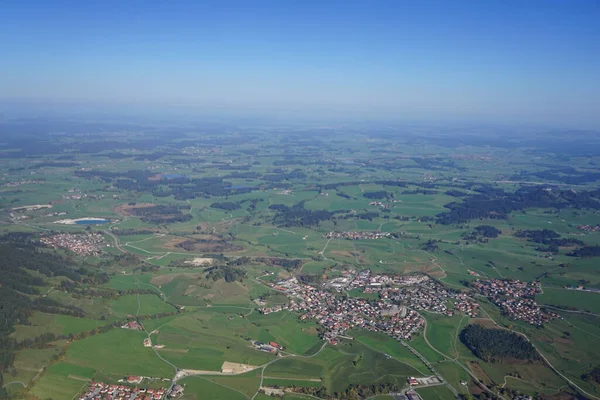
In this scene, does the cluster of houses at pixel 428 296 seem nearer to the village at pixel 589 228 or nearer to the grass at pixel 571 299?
the grass at pixel 571 299

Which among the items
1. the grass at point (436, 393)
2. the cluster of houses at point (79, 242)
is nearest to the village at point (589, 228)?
the grass at point (436, 393)

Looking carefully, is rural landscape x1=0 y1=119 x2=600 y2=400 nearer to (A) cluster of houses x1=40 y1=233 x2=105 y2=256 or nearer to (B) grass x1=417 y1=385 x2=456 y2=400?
(B) grass x1=417 y1=385 x2=456 y2=400

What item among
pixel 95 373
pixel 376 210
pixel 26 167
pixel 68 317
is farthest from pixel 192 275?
pixel 26 167

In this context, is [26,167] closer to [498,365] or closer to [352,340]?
[352,340]

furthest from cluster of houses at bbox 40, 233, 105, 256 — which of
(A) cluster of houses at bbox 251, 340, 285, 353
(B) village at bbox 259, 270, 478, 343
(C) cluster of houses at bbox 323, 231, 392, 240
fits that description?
(C) cluster of houses at bbox 323, 231, 392, 240

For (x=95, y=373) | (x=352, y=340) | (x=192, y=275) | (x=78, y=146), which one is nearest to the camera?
(x=95, y=373)
